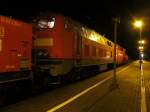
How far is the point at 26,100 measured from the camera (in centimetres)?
1324

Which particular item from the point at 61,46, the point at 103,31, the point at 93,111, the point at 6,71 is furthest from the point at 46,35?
the point at 103,31

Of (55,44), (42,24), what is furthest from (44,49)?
(42,24)

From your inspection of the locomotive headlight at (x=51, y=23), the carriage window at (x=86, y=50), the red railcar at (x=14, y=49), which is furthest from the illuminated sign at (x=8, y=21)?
the carriage window at (x=86, y=50)

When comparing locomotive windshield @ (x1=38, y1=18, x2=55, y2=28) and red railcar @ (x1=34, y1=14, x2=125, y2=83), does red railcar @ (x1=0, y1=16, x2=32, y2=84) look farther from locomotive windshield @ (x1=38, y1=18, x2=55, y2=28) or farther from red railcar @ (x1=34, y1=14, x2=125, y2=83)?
locomotive windshield @ (x1=38, y1=18, x2=55, y2=28)

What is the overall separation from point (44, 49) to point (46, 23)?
1.42 m

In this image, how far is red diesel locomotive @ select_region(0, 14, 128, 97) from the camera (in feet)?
40.0

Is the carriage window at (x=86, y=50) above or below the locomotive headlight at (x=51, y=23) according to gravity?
below

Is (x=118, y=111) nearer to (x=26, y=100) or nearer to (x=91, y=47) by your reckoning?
(x=26, y=100)

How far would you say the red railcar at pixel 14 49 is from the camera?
11.8 meters

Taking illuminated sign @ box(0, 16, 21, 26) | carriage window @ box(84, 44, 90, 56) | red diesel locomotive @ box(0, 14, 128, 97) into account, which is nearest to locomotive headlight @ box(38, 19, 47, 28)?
red diesel locomotive @ box(0, 14, 128, 97)

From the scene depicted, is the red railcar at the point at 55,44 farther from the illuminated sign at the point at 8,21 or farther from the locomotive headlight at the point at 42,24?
the illuminated sign at the point at 8,21

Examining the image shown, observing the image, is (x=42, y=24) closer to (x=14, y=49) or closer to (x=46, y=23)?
(x=46, y=23)

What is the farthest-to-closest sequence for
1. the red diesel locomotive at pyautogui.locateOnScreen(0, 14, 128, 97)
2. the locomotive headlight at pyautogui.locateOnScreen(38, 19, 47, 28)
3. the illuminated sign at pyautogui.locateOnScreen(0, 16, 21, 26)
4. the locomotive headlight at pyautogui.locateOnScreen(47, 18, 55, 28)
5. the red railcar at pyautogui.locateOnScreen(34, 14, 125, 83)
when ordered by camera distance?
the locomotive headlight at pyautogui.locateOnScreen(47, 18, 55, 28) → the locomotive headlight at pyautogui.locateOnScreen(38, 19, 47, 28) → the red railcar at pyautogui.locateOnScreen(34, 14, 125, 83) → the red diesel locomotive at pyautogui.locateOnScreen(0, 14, 128, 97) → the illuminated sign at pyautogui.locateOnScreen(0, 16, 21, 26)

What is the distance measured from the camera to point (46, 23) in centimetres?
1756
